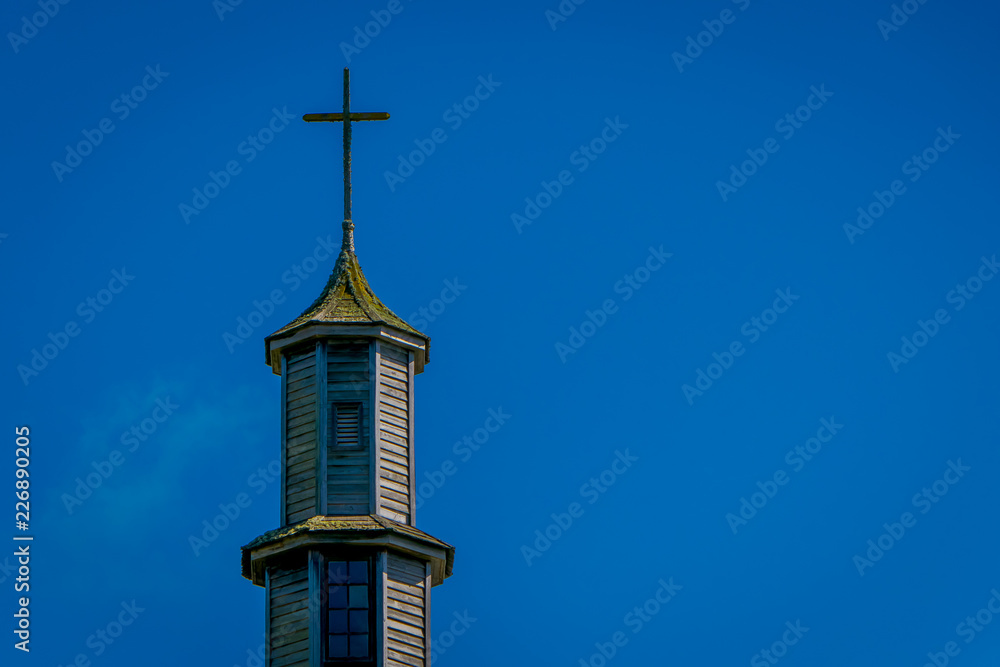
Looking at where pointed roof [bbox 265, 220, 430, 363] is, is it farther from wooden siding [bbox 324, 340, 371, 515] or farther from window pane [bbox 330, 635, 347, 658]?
window pane [bbox 330, 635, 347, 658]

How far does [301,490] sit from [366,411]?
214cm

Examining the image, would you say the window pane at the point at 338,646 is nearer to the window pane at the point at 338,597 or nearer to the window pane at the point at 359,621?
the window pane at the point at 359,621

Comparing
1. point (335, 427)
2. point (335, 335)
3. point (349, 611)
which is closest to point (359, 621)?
point (349, 611)

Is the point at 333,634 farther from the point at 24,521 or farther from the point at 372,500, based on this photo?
the point at 24,521

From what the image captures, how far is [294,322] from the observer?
48344mm

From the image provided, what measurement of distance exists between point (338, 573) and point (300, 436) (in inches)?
132

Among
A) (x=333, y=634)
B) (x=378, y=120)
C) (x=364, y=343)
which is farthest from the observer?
(x=378, y=120)

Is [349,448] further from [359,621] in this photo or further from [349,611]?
[359,621]

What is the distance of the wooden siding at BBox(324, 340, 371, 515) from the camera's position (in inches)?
1818

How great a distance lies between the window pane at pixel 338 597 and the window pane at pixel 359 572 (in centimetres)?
29

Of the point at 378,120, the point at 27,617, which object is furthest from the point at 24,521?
the point at 378,120

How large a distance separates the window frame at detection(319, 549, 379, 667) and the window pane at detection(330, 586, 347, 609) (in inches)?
3.6

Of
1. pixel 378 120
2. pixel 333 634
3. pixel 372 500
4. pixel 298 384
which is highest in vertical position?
pixel 378 120

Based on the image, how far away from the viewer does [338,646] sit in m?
44.6
